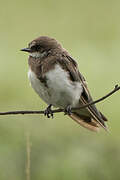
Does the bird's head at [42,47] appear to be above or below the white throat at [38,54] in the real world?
above

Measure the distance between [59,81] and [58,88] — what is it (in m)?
0.07

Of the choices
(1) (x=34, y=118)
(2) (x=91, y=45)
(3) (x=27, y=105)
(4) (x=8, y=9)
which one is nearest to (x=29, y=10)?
(4) (x=8, y=9)

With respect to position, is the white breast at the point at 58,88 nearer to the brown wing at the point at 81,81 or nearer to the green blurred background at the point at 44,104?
the brown wing at the point at 81,81

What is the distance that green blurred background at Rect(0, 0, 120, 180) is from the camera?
376 inches

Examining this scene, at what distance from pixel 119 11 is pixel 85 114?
8.69 meters

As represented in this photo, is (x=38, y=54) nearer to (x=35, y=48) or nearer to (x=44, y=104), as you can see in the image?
(x=35, y=48)

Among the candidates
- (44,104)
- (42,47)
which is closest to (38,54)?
(42,47)

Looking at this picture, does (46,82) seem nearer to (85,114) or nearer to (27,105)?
(85,114)

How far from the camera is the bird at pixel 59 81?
7.90 m

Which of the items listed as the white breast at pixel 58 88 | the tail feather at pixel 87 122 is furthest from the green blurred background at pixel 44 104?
the tail feather at pixel 87 122

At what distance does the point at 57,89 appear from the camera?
313 inches

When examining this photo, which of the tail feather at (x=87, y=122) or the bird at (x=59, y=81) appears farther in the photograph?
the tail feather at (x=87, y=122)

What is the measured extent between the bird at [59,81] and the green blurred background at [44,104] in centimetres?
41

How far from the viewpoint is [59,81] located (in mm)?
7906
